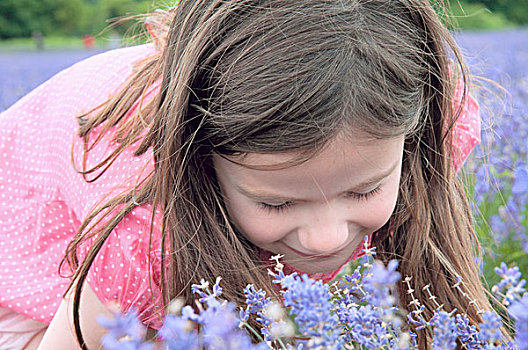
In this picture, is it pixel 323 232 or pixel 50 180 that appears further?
pixel 50 180

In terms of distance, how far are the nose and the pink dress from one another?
481mm

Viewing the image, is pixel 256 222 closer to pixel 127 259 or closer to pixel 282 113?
pixel 282 113

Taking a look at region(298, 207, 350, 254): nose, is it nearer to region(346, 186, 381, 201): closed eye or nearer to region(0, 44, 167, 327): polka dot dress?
region(346, 186, 381, 201): closed eye

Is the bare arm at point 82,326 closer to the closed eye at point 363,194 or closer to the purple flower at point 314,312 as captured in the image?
the closed eye at point 363,194

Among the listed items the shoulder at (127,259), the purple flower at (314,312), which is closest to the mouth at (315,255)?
the shoulder at (127,259)

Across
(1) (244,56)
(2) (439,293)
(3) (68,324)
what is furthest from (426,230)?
(3) (68,324)

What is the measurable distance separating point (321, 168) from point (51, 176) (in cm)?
107

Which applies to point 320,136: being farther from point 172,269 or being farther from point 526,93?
point 526,93

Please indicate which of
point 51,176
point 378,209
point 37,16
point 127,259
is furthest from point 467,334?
point 37,16

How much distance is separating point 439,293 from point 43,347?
94 centimetres

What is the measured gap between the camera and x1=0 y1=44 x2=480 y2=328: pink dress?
6.49 ft

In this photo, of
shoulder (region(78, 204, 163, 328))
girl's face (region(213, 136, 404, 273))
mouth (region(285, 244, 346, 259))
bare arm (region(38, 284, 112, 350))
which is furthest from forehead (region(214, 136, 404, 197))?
bare arm (region(38, 284, 112, 350))

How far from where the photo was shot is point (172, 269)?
167cm

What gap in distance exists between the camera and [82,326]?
173 cm
